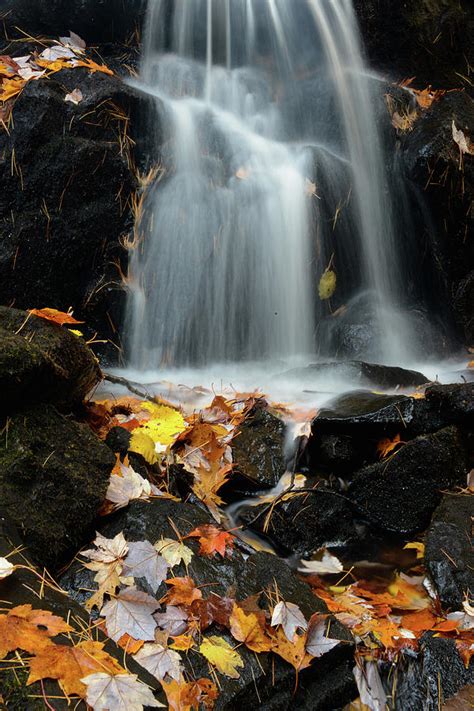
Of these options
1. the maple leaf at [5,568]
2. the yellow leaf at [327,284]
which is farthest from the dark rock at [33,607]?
the yellow leaf at [327,284]

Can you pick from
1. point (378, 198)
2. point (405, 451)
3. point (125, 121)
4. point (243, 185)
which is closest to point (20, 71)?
point (125, 121)

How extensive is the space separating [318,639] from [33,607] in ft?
3.06

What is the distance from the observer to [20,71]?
5.04m

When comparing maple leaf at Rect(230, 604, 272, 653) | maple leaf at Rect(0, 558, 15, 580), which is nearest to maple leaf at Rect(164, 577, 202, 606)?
maple leaf at Rect(230, 604, 272, 653)

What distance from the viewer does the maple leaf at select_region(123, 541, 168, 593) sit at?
5.94 ft

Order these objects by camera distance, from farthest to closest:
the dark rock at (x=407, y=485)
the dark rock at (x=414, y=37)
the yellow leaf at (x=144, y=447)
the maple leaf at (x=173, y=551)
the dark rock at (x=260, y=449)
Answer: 1. the dark rock at (x=414, y=37)
2. the dark rock at (x=260, y=449)
3. the dark rock at (x=407, y=485)
4. the yellow leaf at (x=144, y=447)
5. the maple leaf at (x=173, y=551)

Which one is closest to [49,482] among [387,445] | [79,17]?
[387,445]

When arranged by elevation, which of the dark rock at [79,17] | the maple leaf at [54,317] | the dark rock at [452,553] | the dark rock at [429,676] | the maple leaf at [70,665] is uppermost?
the dark rock at [79,17]

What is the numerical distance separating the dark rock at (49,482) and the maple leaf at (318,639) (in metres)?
0.89

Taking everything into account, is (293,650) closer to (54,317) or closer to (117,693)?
(117,693)

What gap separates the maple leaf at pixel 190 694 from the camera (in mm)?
1391

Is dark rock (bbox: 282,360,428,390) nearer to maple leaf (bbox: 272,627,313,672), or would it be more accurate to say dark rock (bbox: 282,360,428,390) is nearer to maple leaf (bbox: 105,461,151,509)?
maple leaf (bbox: 105,461,151,509)

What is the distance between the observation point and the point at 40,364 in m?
2.15

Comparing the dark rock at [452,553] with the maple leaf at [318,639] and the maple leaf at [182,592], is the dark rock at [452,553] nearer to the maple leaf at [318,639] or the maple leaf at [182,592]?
the maple leaf at [318,639]
